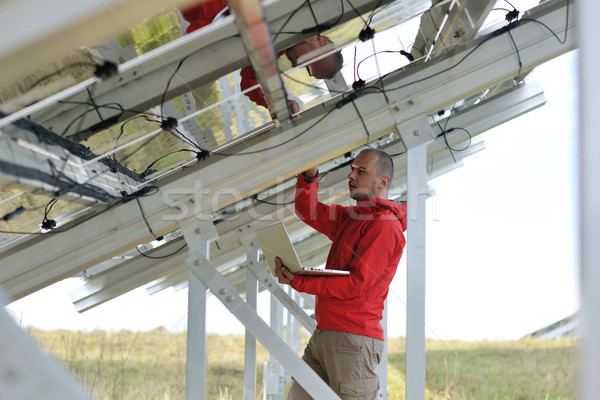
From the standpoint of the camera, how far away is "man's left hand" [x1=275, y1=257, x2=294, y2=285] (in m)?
2.55

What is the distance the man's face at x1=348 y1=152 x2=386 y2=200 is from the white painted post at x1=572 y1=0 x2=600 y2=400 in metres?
2.15

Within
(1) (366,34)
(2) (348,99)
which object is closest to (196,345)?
(2) (348,99)

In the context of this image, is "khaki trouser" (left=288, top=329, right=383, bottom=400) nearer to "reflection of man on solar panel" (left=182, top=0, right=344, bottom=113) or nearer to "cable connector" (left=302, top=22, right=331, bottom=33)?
"reflection of man on solar panel" (left=182, top=0, right=344, bottom=113)

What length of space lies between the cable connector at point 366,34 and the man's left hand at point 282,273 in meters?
0.99

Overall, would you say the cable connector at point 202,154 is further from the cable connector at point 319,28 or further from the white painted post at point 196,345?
the cable connector at point 319,28

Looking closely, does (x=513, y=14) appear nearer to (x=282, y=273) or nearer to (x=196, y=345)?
(x=282, y=273)

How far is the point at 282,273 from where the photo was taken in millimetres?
2578

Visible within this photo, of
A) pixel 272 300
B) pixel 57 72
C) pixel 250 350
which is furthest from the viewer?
pixel 272 300

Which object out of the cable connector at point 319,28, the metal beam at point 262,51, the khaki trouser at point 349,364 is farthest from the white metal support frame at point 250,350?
the cable connector at point 319,28

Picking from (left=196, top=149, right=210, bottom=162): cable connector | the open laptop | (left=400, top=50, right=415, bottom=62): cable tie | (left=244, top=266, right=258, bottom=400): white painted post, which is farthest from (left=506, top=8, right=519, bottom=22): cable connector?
(left=244, top=266, right=258, bottom=400): white painted post

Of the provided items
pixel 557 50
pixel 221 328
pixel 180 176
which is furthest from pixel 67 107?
pixel 221 328

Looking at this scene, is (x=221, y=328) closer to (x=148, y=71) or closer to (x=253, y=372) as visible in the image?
(x=253, y=372)

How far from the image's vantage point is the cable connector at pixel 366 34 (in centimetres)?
229

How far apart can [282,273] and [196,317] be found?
1.44 ft
